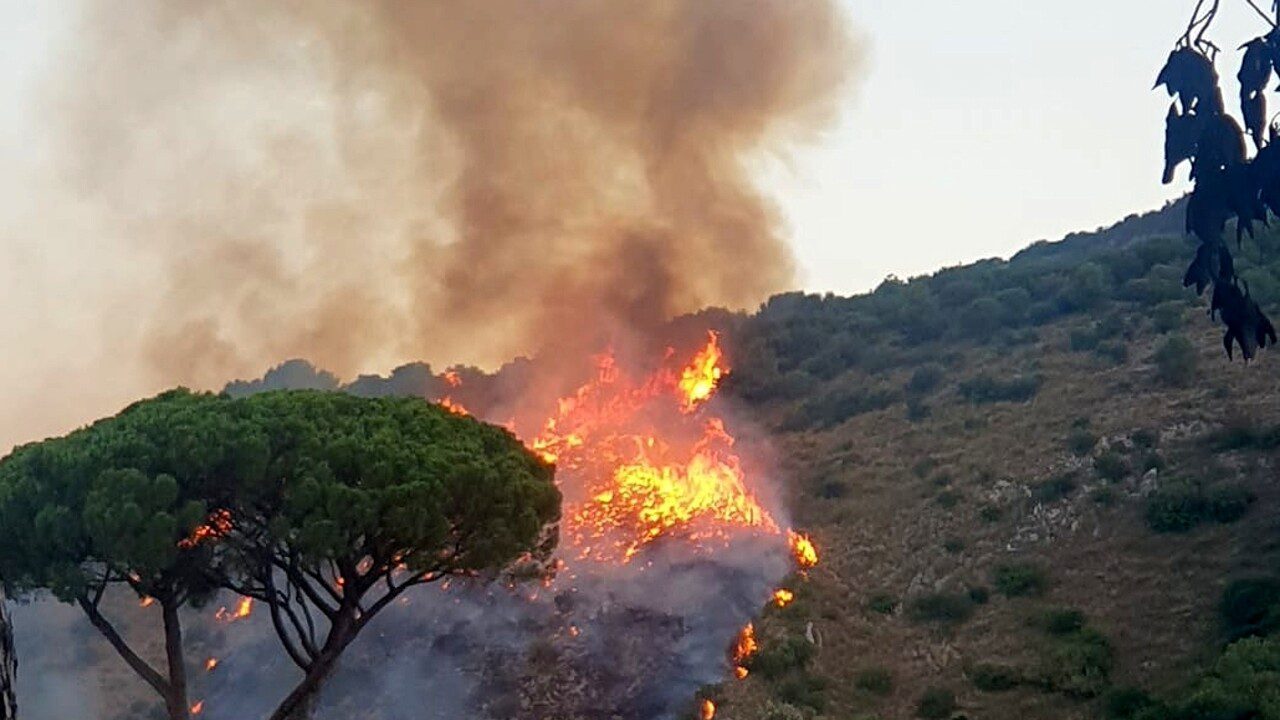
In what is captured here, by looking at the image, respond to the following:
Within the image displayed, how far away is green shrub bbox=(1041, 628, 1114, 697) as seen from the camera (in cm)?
2186

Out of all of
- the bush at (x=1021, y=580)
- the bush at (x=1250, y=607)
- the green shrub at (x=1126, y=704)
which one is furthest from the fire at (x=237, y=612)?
the bush at (x=1250, y=607)

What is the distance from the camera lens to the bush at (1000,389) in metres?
39.7

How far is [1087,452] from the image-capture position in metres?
32.9

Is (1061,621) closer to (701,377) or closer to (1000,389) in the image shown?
(1000,389)

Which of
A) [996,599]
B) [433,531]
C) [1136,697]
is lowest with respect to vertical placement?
[1136,697]

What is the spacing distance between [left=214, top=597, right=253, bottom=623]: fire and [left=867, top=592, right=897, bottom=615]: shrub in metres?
18.4

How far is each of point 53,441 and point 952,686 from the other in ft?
60.6

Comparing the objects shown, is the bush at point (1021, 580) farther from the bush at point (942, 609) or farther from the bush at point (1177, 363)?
the bush at point (1177, 363)

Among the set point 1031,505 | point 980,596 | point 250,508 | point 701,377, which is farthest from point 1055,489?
point 250,508

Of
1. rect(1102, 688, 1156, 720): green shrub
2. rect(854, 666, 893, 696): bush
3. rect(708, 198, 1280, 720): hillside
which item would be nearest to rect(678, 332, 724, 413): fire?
rect(708, 198, 1280, 720): hillside

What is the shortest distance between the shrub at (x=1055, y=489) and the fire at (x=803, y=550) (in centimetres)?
623

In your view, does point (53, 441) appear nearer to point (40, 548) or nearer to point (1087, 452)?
point (40, 548)

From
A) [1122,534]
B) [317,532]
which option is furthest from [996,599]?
[317,532]

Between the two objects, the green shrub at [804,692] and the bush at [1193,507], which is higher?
the bush at [1193,507]
